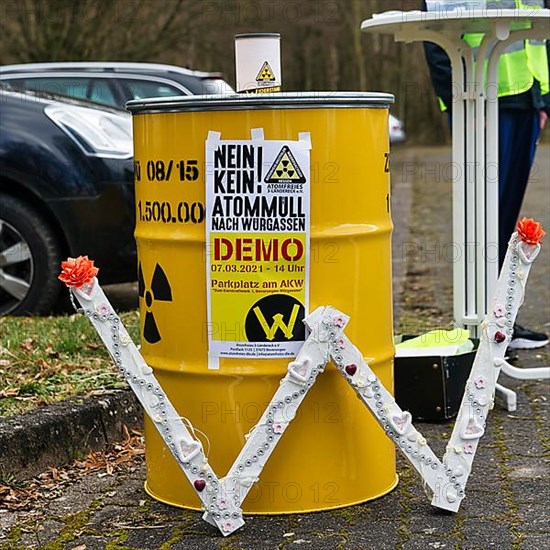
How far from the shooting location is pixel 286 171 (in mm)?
3418

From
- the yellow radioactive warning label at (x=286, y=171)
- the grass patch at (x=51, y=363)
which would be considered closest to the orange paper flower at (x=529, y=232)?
the yellow radioactive warning label at (x=286, y=171)

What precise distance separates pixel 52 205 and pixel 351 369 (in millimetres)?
3397

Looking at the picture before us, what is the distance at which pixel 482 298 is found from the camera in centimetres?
506

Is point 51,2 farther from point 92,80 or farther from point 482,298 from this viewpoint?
point 482,298

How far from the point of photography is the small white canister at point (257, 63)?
11.8 feet

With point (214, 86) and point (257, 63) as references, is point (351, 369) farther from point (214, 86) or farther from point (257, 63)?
point (214, 86)

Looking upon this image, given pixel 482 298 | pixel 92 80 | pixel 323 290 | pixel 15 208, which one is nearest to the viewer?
pixel 323 290

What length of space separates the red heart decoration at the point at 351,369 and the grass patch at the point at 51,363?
4.42 feet

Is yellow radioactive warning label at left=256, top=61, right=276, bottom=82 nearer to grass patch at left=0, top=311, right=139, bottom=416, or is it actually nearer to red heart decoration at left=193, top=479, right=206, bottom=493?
red heart decoration at left=193, top=479, right=206, bottom=493

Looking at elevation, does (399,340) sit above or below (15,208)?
below

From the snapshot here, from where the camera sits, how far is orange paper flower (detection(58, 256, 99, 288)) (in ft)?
11.0

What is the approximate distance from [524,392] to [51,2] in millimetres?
18493

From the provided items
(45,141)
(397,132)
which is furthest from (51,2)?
(45,141)

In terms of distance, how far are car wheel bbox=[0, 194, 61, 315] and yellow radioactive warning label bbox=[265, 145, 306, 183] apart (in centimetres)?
325
